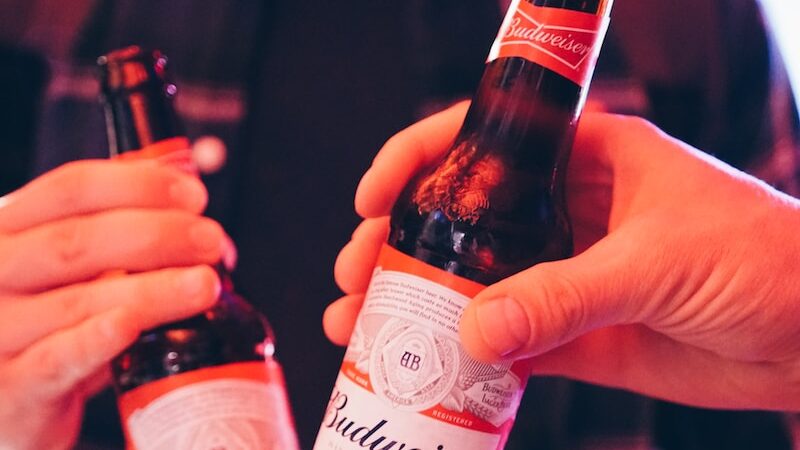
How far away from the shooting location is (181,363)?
2.03ft

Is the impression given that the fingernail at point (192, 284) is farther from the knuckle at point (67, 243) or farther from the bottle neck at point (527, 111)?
the bottle neck at point (527, 111)

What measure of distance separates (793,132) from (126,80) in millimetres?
763

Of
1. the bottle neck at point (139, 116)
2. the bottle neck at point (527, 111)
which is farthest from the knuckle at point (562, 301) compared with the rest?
the bottle neck at point (139, 116)

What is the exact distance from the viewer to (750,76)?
1.00 m

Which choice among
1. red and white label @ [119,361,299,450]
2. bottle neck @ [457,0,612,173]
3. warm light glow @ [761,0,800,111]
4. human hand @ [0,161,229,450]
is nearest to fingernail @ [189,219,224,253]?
human hand @ [0,161,229,450]

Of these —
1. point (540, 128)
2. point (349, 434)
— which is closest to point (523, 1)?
point (540, 128)

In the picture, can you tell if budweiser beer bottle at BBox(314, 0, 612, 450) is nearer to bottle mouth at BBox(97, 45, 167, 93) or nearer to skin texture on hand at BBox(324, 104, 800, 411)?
skin texture on hand at BBox(324, 104, 800, 411)

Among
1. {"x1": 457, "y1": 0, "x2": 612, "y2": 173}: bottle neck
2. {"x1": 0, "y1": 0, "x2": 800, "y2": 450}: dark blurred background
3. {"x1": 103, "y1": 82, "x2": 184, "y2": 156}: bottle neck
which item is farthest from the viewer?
{"x1": 0, "y1": 0, "x2": 800, "y2": 450}: dark blurred background

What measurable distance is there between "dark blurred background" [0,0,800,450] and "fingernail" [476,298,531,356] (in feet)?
1.56

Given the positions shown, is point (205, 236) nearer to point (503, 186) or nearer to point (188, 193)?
point (188, 193)

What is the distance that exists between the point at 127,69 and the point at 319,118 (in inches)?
12.3

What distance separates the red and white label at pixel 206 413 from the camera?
1.84 ft

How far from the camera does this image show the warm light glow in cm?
96

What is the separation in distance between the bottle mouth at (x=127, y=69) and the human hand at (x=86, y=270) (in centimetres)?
Result: 8
